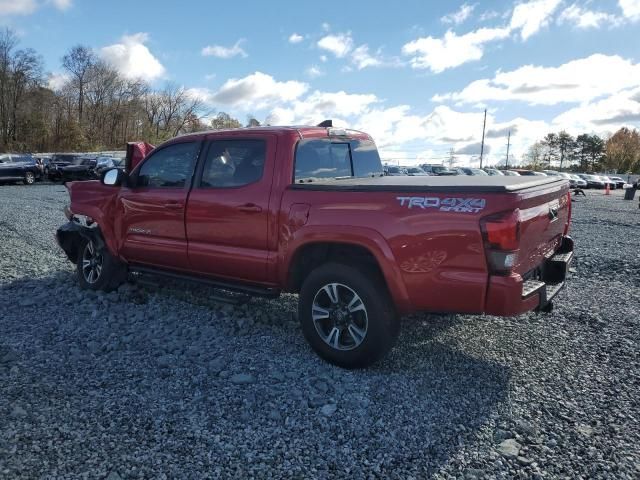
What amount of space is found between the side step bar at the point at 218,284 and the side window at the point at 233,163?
0.89 meters

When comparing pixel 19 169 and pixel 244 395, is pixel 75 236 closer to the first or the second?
pixel 244 395

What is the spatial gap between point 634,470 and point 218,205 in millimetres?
3493

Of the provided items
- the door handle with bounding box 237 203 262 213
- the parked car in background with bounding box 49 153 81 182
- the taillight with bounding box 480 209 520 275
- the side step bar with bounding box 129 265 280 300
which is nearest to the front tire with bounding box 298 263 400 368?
the side step bar with bounding box 129 265 280 300

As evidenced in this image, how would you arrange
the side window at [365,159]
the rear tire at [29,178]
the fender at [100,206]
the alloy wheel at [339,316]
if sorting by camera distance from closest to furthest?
the alloy wheel at [339,316], the side window at [365,159], the fender at [100,206], the rear tire at [29,178]

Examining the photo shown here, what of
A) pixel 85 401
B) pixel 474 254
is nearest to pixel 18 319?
pixel 85 401

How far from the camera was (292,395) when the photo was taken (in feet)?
11.2

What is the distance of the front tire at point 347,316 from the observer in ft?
11.9

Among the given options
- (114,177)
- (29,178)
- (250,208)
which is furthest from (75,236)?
(29,178)

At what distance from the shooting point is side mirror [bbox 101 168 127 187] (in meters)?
5.30

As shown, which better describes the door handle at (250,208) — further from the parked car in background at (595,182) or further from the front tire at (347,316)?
the parked car in background at (595,182)

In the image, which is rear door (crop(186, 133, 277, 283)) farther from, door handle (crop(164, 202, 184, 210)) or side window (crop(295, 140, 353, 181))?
side window (crop(295, 140, 353, 181))

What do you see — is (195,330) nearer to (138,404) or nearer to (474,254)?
(138,404)

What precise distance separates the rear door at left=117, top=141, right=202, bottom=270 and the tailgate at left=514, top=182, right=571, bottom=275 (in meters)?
3.02

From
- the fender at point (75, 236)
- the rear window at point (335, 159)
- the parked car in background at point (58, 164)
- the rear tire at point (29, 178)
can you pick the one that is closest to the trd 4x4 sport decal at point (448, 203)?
the rear window at point (335, 159)
